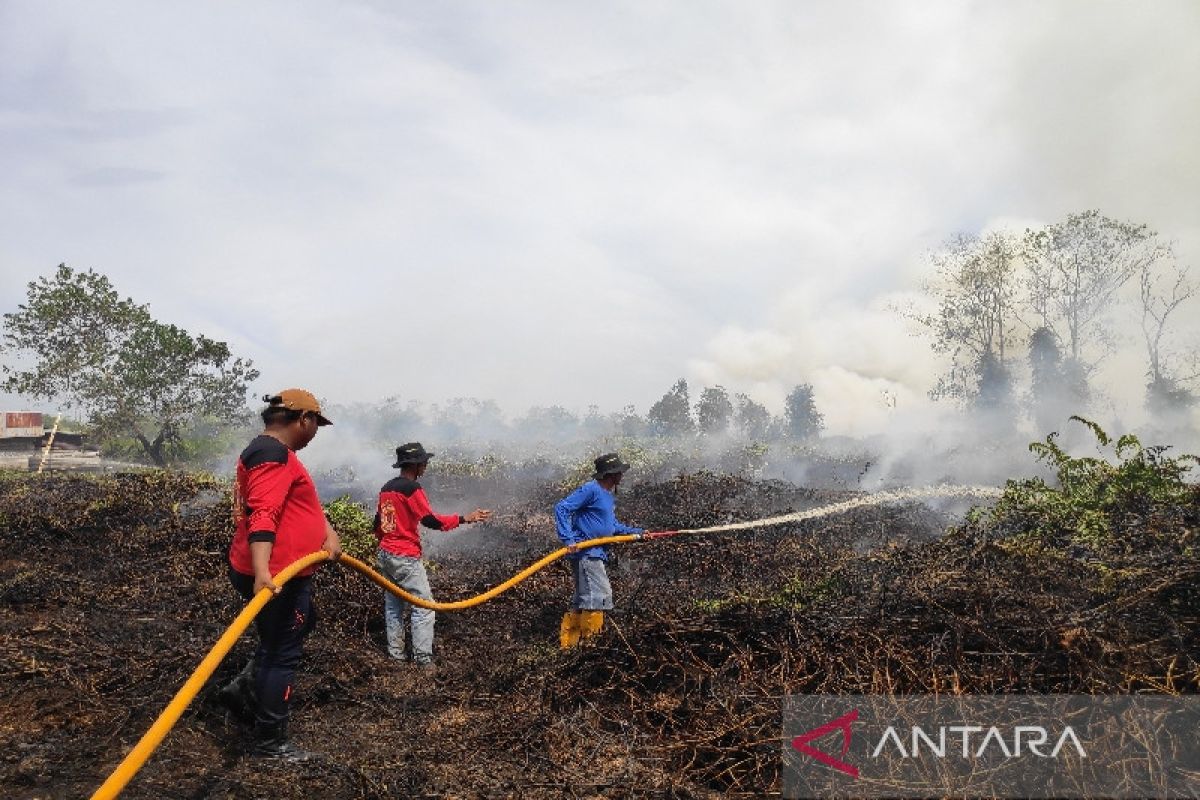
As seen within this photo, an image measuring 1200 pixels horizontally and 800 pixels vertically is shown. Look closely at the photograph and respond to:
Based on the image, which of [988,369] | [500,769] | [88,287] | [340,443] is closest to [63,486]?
[500,769]

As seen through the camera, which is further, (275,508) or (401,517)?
(401,517)

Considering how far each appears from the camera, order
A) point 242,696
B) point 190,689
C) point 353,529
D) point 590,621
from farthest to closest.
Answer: point 353,529 < point 590,621 < point 242,696 < point 190,689

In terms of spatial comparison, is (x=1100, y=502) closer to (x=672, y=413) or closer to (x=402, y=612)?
(x=402, y=612)

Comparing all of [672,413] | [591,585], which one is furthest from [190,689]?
[672,413]

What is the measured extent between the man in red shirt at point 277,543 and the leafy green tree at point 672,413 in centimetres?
5080

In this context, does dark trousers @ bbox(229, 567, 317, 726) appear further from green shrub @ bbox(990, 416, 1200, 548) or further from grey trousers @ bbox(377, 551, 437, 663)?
green shrub @ bbox(990, 416, 1200, 548)

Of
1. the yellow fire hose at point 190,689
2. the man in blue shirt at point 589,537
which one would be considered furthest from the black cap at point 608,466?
the yellow fire hose at point 190,689

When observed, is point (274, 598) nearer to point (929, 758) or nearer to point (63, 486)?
point (929, 758)

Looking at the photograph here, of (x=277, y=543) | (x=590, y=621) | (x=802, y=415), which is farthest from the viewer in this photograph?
(x=802, y=415)

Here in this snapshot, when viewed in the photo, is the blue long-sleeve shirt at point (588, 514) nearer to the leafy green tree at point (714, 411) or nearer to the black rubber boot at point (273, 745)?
the black rubber boot at point (273, 745)

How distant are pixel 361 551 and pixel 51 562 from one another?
143 inches

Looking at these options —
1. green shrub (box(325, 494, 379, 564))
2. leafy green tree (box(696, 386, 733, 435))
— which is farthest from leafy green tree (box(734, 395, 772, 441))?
green shrub (box(325, 494, 379, 564))

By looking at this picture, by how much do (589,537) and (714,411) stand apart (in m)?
51.7

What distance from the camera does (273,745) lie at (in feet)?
12.5
